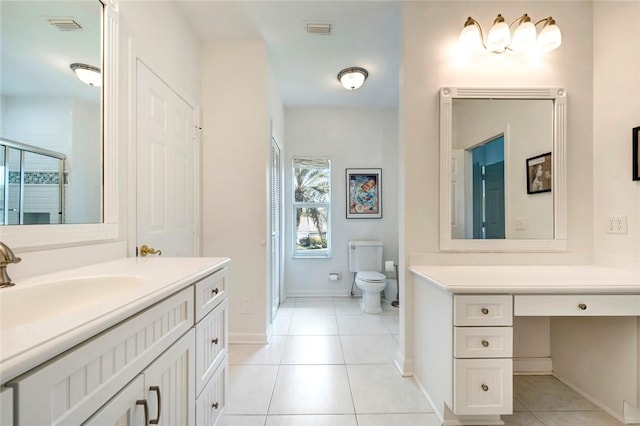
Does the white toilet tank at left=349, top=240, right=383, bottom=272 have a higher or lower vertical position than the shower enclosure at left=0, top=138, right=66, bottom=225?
lower

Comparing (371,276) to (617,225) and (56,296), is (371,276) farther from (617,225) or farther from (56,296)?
(56,296)

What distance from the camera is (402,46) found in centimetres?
203

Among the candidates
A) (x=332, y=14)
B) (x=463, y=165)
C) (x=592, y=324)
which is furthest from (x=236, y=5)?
(x=592, y=324)

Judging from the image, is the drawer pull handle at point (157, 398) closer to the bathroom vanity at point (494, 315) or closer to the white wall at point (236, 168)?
the bathroom vanity at point (494, 315)

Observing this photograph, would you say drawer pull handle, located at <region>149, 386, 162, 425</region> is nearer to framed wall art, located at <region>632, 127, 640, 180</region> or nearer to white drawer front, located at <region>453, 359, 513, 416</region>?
white drawer front, located at <region>453, 359, 513, 416</region>

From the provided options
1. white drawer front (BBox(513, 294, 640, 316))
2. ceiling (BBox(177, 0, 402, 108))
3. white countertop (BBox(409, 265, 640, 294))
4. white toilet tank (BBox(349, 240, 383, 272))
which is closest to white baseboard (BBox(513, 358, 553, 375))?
white countertop (BBox(409, 265, 640, 294))

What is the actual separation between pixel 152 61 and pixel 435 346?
7.84 ft

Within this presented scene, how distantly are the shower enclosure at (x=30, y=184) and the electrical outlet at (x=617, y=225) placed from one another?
2.96 m

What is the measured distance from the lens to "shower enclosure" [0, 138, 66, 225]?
959 millimetres

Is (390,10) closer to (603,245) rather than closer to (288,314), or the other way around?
(603,245)

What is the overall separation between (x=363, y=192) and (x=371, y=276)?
120cm

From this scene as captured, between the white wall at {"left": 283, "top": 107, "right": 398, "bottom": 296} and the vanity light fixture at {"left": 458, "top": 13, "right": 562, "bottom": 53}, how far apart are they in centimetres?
211

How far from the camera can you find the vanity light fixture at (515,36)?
1.84 m

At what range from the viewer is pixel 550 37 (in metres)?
1.84
